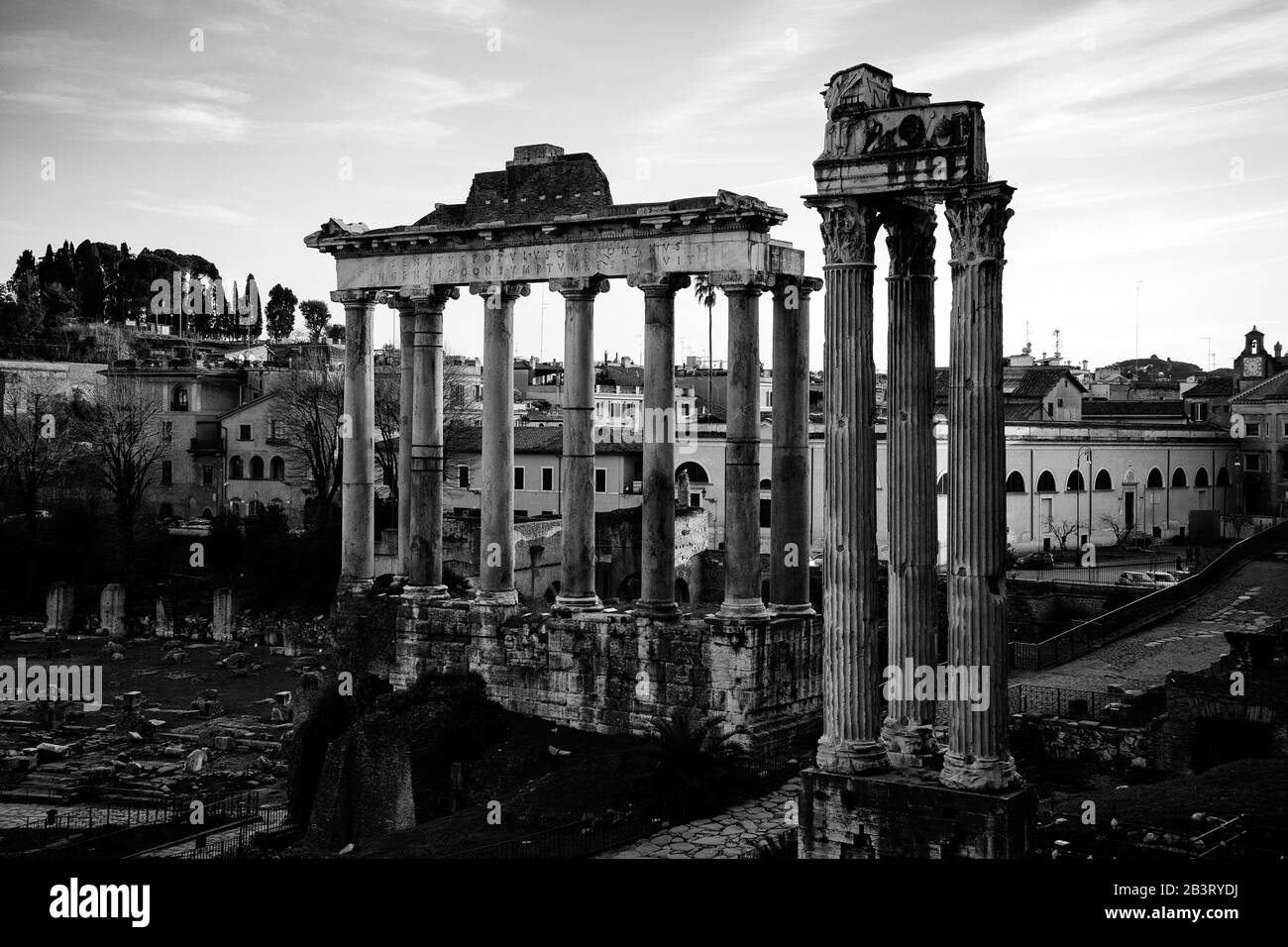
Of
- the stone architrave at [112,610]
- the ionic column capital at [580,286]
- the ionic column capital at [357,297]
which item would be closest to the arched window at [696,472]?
the stone architrave at [112,610]

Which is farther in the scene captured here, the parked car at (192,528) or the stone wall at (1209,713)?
the parked car at (192,528)

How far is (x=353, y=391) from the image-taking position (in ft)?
101

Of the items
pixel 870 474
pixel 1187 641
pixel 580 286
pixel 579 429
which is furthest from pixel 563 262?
pixel 1187 641

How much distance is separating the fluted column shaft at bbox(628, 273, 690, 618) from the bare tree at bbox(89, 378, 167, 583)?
40.0 meters

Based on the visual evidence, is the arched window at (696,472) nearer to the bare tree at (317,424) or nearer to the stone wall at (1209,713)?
the bare tree at (317,424)

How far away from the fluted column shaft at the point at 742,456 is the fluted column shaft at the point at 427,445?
6.70 m

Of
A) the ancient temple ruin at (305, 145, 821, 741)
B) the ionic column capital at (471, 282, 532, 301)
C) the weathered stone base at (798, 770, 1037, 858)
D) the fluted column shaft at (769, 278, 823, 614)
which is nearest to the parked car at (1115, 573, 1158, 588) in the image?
the fluted column shaft at (769, 278, 823, 614)

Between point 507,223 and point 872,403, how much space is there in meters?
12.2

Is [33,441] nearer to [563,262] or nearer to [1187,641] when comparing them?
[563,262]

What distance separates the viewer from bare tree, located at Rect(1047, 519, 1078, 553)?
5781cm

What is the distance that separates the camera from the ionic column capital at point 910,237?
1802cm

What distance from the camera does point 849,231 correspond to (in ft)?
58.9

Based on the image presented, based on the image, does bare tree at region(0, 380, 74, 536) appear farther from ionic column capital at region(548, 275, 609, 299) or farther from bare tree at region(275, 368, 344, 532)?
ionic column capital at region(548, 275, 609, 299)
